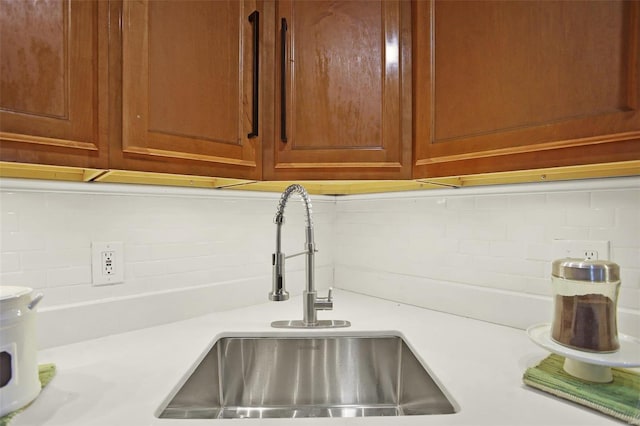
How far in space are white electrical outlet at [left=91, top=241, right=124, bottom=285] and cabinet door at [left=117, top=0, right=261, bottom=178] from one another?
345 millimetres

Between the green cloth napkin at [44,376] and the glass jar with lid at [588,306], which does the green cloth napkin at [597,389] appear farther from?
the green cloth napkin at [44,376]

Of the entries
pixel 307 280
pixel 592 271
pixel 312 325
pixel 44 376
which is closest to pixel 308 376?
pixel 312 325

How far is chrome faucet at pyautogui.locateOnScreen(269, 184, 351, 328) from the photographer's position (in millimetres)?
1064

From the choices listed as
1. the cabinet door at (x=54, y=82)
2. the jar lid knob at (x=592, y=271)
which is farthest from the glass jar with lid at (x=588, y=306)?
the cabinet door at (x=54, y=82)

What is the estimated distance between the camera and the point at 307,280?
1.12 metres

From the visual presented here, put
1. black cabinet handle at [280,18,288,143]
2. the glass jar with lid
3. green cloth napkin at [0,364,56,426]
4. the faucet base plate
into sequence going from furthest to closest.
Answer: the faucet base plate → black cabinet handle at [280,18,288,143] → the glass jar with lid → green cloth napkin at [0,364,56,426]

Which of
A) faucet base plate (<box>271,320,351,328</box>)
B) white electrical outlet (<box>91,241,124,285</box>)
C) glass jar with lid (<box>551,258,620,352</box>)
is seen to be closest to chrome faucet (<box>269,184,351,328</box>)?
faucet base plate (<box>271,320,351,328</box>)

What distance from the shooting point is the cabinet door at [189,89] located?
0.79 metres

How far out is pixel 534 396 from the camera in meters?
0.68

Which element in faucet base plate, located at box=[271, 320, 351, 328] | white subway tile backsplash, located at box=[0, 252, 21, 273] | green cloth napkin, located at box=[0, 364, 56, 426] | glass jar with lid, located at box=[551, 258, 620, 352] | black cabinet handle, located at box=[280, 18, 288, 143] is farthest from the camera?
faucet base plate, located at box=[271, 320, 351, 328]

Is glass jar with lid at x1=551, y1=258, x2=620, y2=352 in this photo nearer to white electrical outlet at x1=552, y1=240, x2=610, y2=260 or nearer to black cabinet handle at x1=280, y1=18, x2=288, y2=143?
white electrical outlet at x1=552, y1=240, x2=610, y2=260

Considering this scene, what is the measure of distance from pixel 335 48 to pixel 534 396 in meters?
0.91

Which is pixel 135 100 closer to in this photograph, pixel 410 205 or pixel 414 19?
pixel 414 19

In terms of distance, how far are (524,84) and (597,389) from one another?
61 cm
